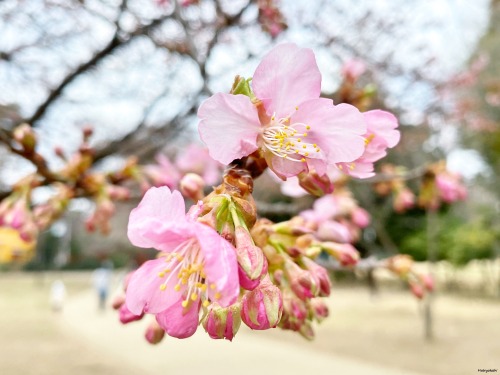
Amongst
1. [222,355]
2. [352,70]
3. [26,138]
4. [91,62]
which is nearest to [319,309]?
[26,138]

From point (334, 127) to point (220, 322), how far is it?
215 mm

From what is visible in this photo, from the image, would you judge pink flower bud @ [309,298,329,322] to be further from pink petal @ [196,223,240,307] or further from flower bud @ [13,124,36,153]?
flower bud @ [13,124,36,153]

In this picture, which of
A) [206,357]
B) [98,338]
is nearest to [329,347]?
[206,357]

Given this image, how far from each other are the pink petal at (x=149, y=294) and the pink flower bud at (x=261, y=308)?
66mm

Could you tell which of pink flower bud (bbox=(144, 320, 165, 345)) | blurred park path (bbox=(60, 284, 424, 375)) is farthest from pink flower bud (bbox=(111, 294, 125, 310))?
blurred park path (bbox=(60, 284, 424, 375))

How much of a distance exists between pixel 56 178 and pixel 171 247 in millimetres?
927

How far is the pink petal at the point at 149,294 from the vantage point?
0.45 meters

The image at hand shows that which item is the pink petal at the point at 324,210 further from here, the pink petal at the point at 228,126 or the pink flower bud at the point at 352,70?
the pink petal at the point at 228,126

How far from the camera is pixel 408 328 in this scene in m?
8.58

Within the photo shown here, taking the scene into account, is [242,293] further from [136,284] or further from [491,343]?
[491,343]

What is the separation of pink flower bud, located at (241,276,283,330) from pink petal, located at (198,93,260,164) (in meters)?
0.13

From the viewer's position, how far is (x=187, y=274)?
456 mm

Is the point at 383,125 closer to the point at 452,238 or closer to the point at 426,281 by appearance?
the point at 426,281

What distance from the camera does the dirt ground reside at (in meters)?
5.91
